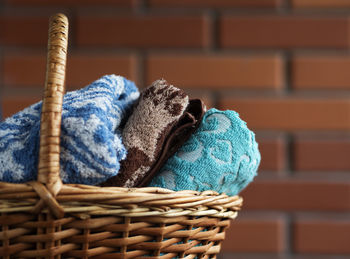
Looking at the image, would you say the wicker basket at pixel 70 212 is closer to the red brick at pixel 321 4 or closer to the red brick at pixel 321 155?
the red brick at pixel 321 155

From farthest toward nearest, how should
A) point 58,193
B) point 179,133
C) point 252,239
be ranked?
point 252,239 < point 179,133 < point 58,193

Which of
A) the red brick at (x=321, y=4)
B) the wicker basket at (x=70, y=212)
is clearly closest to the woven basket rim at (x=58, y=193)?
the wicker basket at (x=70, y=212)

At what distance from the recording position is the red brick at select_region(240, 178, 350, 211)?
0.93m

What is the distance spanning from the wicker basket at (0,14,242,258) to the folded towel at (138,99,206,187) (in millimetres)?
59

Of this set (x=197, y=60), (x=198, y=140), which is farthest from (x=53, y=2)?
(x=198, y=140)

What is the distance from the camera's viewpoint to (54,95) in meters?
0.38

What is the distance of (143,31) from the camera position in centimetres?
97

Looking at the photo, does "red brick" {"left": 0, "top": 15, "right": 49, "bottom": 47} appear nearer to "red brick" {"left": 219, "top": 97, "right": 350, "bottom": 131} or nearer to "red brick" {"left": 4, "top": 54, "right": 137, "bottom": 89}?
"red brick" {"left": 4, "top": 54, "right": 137, "bottom": 89}

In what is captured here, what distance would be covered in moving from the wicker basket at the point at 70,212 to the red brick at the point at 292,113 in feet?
1.86

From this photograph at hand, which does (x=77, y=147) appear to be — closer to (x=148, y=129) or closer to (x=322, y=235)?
(x=148, y=129)

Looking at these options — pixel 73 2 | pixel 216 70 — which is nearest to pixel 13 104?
pixel 73 2

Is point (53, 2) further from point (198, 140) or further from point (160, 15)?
point (198, 140)

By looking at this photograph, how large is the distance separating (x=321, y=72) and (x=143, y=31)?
0.40m

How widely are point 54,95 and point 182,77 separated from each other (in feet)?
1.97
